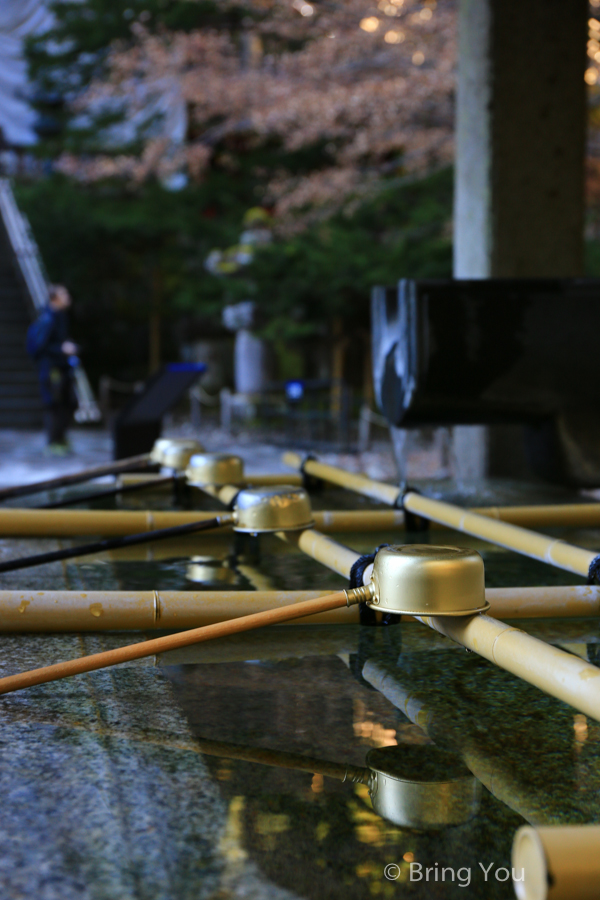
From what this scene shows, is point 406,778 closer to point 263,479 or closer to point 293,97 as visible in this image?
point 263,479

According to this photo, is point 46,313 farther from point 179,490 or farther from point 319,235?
point 179,490

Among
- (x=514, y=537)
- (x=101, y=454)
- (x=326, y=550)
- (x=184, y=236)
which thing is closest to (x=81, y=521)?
(x=326, y=550)

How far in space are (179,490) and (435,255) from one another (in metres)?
8.15

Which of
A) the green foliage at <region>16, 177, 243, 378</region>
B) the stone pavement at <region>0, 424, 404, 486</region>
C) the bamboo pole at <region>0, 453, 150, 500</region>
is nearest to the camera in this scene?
the bamboo pole at <region>0, 453, 150, 500</region>

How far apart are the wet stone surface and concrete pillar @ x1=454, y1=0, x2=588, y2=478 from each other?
2825mm

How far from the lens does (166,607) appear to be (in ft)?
3.77

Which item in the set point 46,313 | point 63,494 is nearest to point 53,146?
point 46,313

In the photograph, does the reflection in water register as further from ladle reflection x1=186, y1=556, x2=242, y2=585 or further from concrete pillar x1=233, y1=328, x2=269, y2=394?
concrete pillar x1=233, y1=328, x2=269, y2=394

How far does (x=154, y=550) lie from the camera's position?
197cm

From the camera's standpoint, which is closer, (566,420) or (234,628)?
(234,628)

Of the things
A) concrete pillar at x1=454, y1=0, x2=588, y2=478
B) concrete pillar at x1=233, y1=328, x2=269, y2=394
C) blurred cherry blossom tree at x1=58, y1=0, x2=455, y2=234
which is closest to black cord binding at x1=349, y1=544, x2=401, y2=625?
concrete pillar at x1=454, y1=0, x2=588, y2=478

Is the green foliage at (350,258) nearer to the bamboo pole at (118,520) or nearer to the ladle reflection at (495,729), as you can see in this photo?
the bamboo pole at (118,520)

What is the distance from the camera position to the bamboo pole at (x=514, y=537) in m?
1.32

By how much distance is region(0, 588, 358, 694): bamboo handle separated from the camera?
2.74 feet
